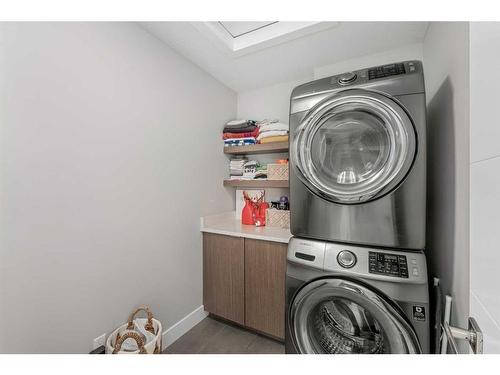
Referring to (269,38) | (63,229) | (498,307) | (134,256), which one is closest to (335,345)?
(498,307)

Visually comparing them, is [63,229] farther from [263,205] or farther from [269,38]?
[269,38]

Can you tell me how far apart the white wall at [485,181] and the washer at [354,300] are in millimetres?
585

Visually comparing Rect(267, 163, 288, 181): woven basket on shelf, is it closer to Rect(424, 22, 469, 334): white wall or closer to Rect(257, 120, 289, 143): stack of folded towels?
Rect(257, 120, 289, 143): stack of folded towels

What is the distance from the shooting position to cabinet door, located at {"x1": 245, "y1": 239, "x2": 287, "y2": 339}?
65.0 inches

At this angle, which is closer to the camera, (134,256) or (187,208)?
(134,256)

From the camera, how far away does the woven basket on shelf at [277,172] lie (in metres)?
2.06

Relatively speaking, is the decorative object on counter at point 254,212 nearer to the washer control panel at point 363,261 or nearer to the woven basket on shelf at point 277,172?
the woven basket on shelf at point 277,172

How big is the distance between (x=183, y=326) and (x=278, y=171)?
5.21ft

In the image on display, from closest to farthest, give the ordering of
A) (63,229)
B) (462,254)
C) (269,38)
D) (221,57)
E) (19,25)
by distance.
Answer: (462,254) → (19,25) → (63,229) → (269,38) → (221,57)

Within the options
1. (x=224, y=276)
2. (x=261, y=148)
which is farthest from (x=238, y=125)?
(x=224, y=276)

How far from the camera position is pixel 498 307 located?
1.19 feet

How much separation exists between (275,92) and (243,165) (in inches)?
34.5

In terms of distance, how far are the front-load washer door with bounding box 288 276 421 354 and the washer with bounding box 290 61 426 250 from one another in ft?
0.81
